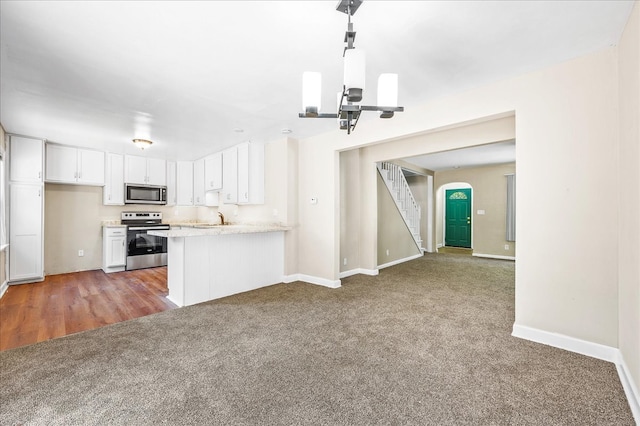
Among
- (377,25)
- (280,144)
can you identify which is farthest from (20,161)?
(377,25)

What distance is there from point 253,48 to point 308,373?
2.42 meters

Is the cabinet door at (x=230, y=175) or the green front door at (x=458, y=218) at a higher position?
the cabinet door at (x=230, y=175)

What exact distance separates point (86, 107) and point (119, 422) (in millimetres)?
3299

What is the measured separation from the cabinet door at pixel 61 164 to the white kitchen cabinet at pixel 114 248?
3.65 feet

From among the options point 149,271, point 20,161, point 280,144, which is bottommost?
point 149,271

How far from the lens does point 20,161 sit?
14.6 feet

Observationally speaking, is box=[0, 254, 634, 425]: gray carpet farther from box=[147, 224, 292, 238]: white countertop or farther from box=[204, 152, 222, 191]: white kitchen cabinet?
box=[204, 152, 222, 191]: white kitchen cabinet

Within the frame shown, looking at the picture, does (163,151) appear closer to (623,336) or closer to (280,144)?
(280,144)

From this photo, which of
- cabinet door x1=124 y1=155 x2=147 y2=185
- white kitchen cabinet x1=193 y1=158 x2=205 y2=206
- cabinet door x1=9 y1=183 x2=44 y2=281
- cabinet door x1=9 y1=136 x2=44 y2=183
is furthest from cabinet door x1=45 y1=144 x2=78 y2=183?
white kitchen cabinet x1=193 y1=158 x2=205 y2=206

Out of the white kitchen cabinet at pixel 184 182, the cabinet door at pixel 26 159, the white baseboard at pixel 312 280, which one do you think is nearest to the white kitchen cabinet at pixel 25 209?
the cabinet door at pixel 26 159

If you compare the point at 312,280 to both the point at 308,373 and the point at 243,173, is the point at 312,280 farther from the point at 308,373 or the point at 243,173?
the point at 308,373

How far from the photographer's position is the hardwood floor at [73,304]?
2.85 m

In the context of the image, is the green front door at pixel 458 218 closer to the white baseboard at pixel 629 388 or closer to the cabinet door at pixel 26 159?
the white baseboard at pixel 629 388

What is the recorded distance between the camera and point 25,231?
14.7 ft
